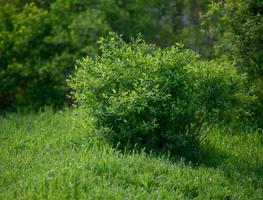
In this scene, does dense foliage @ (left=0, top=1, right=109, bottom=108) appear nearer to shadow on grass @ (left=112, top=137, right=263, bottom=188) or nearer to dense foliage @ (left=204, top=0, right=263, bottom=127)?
dense foliage @ (left=204, top=0, right=263, bottom=127)

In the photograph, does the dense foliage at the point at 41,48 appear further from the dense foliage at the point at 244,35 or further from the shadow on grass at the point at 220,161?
the shadow on grass at the point at 220,161

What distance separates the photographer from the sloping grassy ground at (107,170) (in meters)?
5.44

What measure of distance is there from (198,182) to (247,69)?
3.42 m

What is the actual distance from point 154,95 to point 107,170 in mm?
1412

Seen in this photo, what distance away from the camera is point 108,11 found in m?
11.2

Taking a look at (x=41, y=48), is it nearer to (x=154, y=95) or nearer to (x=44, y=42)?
(x=44, y=42)

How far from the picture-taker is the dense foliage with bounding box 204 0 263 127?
28.5 feet

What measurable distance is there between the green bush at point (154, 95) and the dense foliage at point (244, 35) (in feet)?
4.73

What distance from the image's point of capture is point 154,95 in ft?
22.8

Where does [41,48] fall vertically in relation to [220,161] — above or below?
above

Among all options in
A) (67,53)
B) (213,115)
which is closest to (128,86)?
(213,115)

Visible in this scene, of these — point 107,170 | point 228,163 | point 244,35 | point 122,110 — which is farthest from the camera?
point 244,35

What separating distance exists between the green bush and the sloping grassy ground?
1.23ft

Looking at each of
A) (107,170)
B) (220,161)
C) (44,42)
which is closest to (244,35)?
(220,161)
